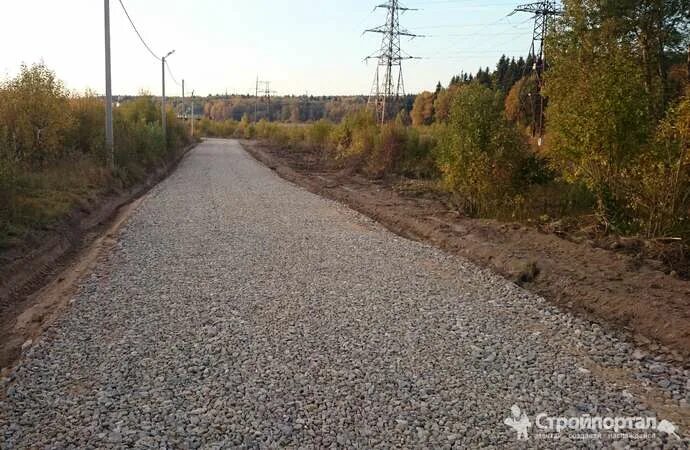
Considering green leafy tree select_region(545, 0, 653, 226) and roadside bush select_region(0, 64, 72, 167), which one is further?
roadside bush select_region(0, 64, 72, 167)

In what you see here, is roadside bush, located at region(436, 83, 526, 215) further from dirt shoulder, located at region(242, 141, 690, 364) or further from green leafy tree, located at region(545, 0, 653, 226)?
green leafy tree, located at region(545, 0, 653, 226)

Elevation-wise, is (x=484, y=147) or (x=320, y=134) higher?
(x=320, y=134)

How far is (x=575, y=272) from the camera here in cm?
862

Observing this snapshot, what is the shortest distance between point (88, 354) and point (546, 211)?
1053cm

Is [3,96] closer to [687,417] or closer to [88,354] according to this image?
[88,354]

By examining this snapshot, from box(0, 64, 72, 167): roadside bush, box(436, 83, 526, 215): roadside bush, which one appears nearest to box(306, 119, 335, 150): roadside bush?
box(0, 64, 72, 167): roadside bush

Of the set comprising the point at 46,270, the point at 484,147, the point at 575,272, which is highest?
the point at 484,147

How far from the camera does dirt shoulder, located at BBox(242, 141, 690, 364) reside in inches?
263

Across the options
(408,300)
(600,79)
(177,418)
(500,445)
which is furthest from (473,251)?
(177,418)

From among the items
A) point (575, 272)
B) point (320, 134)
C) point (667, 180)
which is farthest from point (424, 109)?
point (575, 272)

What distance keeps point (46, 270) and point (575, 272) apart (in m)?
8.82

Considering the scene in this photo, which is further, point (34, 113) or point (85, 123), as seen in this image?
point (85, 123)

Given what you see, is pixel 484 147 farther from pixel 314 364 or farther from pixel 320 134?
pixel 320 134

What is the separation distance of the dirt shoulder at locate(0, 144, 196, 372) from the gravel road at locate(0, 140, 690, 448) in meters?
0.36
